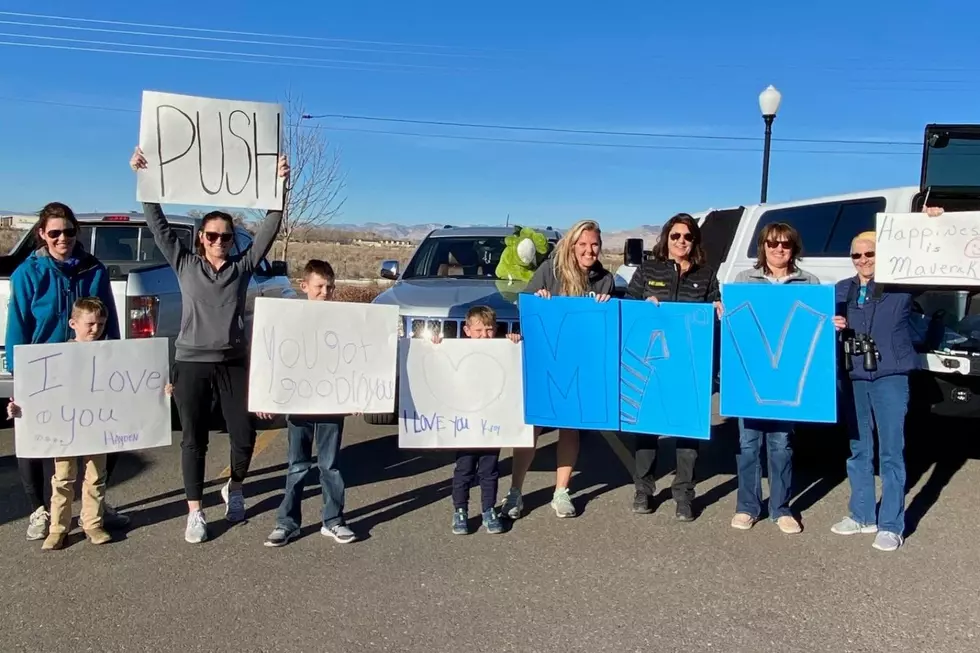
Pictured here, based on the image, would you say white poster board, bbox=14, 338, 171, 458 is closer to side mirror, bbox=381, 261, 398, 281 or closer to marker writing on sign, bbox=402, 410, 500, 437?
marker writing on sign, bbox=402, 410, 500, 437

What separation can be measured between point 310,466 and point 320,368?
544 mm

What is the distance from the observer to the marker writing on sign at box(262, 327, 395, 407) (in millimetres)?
4230

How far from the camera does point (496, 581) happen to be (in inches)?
151

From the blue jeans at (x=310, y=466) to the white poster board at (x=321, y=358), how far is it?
12 centimetres

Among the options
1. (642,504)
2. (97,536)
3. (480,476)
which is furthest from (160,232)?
(642,504)

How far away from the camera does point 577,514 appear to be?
4.83 m

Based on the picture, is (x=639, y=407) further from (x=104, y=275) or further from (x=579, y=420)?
(x=104, y=275)

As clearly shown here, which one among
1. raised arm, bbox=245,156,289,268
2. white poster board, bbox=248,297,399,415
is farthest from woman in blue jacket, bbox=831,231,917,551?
raised arm, bbox=245,156,289,268

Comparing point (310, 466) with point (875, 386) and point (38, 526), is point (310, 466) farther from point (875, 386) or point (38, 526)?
point (875, 386)

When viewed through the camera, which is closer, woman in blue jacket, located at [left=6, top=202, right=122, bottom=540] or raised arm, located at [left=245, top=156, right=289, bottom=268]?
woman in blue jacket, located at [left=6, top=202, right=122, bottom=540]

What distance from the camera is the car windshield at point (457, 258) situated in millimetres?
7555

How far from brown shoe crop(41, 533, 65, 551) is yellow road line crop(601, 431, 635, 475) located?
12.3 ft

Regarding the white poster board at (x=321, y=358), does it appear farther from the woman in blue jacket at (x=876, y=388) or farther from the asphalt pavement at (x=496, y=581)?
the woman in blue jacket at (x=876, y=388)

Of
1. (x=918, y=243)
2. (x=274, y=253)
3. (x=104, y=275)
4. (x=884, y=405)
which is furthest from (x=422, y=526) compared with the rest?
(x=274, y=253)
